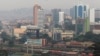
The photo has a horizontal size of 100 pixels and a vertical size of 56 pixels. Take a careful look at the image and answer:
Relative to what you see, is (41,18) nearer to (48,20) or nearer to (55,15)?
(48,20)

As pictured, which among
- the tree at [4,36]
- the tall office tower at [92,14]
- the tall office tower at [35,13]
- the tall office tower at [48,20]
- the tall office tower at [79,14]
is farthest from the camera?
the tall office tower at [48,20]

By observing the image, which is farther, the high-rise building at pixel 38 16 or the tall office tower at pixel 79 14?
the high-rise building at pixel 38 16

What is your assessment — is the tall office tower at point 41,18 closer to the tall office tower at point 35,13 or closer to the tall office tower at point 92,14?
the tall office tower at point 35,13

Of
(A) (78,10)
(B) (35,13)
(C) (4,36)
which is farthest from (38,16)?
(C) (4,36)

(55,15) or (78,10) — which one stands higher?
(78,10)

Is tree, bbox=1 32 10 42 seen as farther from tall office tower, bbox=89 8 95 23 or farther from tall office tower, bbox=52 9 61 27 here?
tall office tower, bbox=89 8 95 23

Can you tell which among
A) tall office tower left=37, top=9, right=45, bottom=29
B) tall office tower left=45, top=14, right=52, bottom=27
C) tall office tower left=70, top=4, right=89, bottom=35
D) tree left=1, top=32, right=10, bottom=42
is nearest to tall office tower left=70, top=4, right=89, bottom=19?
tall office tower left=70, top=4, right=89, bottom=35

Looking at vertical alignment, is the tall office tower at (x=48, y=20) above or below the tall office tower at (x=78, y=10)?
below

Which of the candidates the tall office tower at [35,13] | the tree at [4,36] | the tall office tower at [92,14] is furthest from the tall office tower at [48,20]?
the tree at [4,36]
